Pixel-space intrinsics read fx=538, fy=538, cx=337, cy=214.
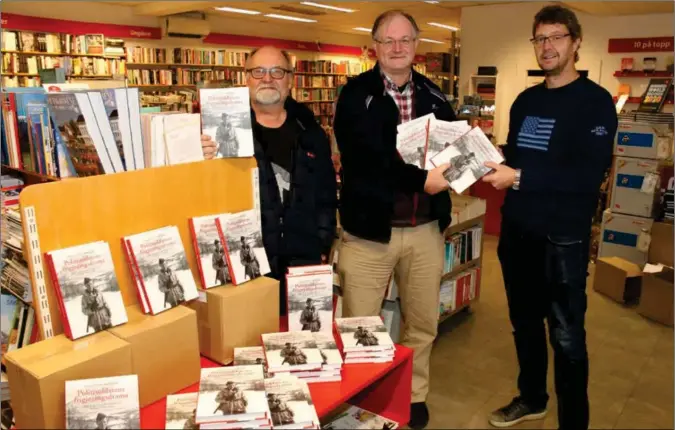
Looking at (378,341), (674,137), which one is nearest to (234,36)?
(674,137)

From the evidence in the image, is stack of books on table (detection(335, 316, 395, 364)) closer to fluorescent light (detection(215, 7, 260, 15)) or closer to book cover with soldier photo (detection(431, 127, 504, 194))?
book cover with soldier photo (detection(431, 127, 504, 194))

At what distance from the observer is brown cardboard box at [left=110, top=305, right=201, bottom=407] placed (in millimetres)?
1497

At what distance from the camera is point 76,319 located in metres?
1.46

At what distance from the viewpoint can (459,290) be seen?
383 cm

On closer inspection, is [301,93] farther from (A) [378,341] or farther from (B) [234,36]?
(A) [378,341]

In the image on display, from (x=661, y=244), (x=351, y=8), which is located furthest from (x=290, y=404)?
(x=351, y=8)

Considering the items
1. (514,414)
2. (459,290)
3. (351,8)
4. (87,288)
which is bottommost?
(514,414)

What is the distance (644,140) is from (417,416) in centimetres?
364

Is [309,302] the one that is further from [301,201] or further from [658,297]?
[658,297]

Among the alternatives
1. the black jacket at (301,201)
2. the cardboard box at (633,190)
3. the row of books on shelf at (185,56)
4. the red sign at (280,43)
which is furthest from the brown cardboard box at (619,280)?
the row of books on shelf at (185,56)

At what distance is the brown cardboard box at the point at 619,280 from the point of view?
4383 mm

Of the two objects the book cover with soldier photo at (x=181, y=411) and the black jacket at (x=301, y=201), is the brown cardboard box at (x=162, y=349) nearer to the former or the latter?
the book cover with soldier photo at (x=181, y=411)

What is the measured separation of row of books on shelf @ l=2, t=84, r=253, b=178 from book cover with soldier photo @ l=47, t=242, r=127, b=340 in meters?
0.31

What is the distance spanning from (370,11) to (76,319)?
31.5 feet
